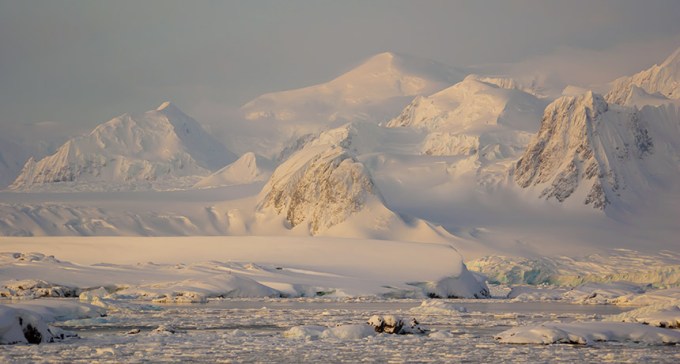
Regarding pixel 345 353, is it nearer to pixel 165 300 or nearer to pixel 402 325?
pixel 402 325

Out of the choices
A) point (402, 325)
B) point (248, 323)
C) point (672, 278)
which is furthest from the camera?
point (672, 278)

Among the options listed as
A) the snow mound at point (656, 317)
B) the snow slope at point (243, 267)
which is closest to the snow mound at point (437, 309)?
the snow mound at point (656, 317)

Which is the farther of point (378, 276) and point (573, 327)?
point (378, 276)

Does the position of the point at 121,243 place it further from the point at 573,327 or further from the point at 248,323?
the point at 573,327

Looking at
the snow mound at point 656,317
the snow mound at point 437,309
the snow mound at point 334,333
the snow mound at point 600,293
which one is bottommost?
the snow mound at point 600,293

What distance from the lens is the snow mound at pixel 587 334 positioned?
4759 centimetres

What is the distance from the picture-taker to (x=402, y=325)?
174 ft

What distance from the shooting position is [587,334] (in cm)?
4862

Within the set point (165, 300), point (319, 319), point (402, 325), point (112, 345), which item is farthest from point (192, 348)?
point (165, 300)

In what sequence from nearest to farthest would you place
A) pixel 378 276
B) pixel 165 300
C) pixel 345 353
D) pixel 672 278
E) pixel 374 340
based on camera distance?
pixel 345 353 → pixel 374 340 → pixel 165 300 → pixel 378 276 → pixel 672 278

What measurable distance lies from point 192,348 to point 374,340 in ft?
27.7

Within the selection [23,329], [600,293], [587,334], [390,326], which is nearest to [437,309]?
[390,326]

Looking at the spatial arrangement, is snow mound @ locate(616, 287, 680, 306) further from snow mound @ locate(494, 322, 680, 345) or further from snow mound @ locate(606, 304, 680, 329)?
snow mound @ locate(494, 322, 680, 345)

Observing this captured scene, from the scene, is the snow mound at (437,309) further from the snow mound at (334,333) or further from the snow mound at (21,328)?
the snow mound at (21,328)
